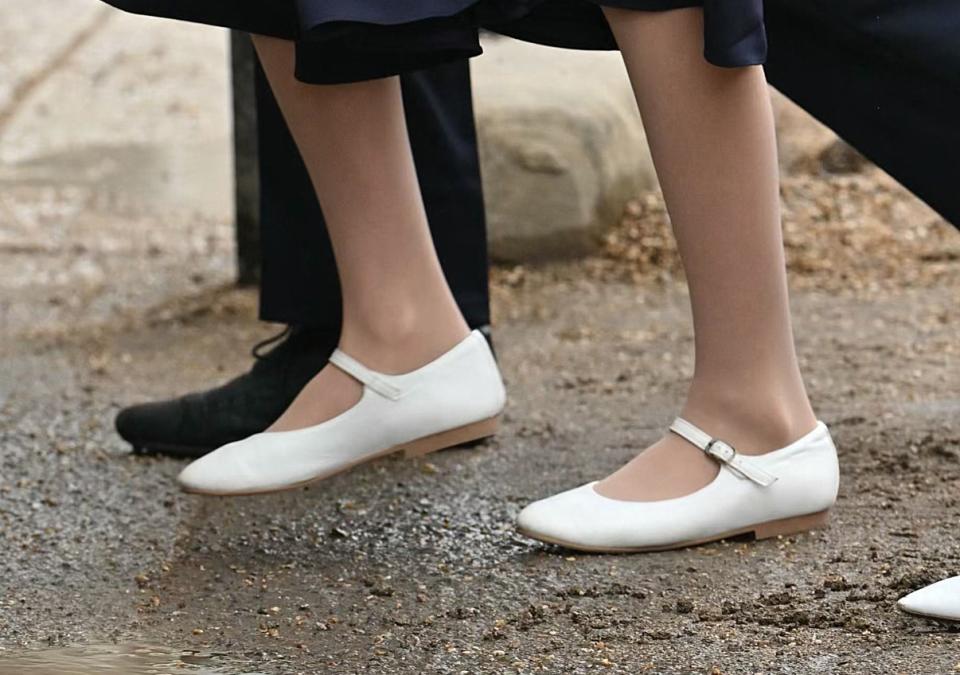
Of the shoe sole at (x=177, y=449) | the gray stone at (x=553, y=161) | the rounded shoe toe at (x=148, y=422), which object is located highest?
the rounded shoe toe at (x=148, y=422)

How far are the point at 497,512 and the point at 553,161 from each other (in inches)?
74.6

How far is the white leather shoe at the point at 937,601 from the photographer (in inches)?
58.7

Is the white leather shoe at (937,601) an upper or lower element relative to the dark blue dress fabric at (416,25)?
lower

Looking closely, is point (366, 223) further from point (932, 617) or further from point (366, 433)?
point (932, 617)

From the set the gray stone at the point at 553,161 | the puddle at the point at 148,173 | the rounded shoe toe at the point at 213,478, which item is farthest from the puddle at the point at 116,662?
the puddle at the point at 148,173

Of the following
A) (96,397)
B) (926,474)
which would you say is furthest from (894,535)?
(96,397)

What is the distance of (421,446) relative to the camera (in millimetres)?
1993

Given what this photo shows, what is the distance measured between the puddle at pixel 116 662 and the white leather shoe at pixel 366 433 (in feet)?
1.20

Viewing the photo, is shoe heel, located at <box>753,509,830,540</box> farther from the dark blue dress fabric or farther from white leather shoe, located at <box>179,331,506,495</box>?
the dark blue dress fabric

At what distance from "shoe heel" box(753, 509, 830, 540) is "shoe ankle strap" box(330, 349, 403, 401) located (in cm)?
46

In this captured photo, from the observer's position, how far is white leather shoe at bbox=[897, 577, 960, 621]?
4.89 ft

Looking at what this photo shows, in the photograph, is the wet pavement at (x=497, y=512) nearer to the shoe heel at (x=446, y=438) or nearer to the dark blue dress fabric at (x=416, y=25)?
the shoe heel at (x=446, y=438)

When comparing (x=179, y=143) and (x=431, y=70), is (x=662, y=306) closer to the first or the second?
(x=431, y=70)

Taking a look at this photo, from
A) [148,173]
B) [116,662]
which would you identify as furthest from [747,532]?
[148,173]
